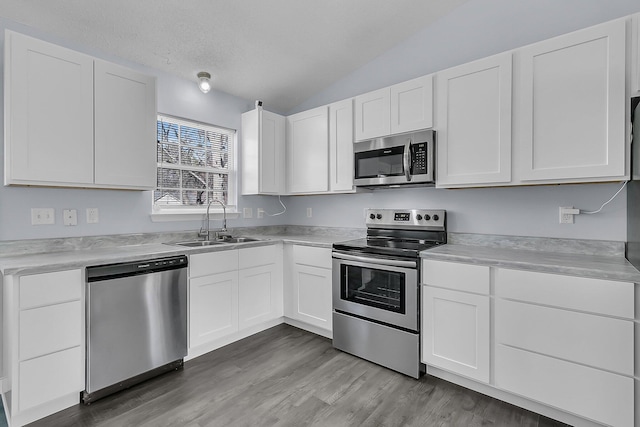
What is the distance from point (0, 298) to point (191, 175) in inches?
68.6

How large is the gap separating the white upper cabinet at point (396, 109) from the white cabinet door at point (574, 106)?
654 mm

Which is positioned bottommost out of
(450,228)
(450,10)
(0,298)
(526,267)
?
(0,298)

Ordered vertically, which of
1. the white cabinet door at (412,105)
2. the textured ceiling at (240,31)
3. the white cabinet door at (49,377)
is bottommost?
the white cabinet door at (49,377)

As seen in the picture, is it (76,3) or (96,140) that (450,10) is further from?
(96,140)

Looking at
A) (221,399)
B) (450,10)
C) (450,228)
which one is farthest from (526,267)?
(450,10)

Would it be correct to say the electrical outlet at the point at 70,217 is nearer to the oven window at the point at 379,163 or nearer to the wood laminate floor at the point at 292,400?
the wood laminate floor at the point at 292,400

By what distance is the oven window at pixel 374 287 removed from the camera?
7.92 ft

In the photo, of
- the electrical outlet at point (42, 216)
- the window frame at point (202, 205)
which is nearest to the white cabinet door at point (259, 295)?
the window frame at point (202, 205)

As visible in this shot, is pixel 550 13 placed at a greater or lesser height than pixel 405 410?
greater

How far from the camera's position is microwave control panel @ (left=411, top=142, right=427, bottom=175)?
252cm

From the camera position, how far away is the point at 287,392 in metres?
2.15

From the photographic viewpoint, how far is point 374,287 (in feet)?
8.44

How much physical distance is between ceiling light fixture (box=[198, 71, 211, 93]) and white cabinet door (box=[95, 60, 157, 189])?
51 cm

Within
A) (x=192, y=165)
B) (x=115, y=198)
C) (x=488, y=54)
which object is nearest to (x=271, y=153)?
(x=192, y=165)
